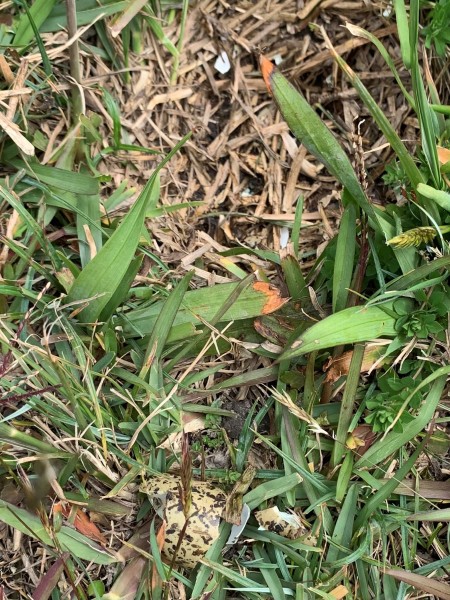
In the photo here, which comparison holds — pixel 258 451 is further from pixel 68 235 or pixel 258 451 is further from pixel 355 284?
pixel 68 235

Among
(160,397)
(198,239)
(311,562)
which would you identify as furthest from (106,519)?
(198,239)

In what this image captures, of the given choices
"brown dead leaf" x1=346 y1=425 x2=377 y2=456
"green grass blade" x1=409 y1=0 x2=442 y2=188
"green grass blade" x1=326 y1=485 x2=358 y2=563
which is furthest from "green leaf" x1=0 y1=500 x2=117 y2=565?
"green grass blade" x1=409 y1=0 x2=442 y2=188

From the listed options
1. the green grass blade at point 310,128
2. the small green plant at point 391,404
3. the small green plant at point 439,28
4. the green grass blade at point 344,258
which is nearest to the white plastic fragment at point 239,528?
the small green plant at point 391,404

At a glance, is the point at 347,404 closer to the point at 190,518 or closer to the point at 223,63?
the point at 190,518

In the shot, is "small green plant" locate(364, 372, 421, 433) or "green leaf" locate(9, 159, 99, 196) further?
"green leaf" locate(9, 159, 99, 196)

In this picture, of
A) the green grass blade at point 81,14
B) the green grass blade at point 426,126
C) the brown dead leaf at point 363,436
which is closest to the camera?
the green grass blade at point 426,126

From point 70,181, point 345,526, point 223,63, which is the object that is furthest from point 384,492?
point 223,63

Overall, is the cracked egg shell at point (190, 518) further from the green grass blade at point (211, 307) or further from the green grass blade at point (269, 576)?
the green grass blade at point (211, 307)

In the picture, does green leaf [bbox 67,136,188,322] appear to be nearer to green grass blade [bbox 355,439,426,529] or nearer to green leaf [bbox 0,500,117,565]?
green leaf [bbox 0,500,117,565]
